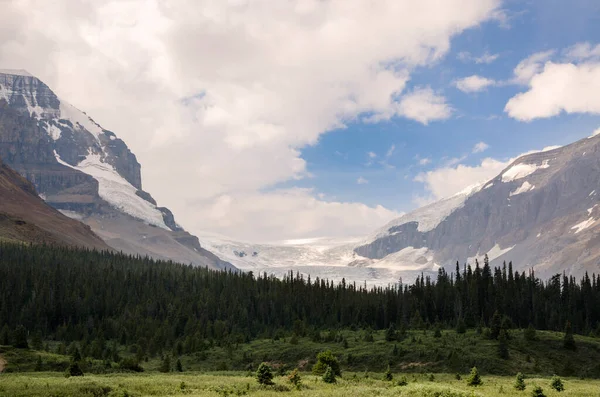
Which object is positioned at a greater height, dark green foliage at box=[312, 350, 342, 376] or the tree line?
the tree line

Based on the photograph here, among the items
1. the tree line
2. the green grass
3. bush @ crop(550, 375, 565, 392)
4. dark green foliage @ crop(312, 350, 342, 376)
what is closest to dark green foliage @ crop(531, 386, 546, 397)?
the green grass

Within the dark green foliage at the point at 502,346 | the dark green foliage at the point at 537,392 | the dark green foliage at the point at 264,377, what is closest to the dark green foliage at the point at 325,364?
the dark green foliage at the point at 264,377

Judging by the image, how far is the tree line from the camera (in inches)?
5645

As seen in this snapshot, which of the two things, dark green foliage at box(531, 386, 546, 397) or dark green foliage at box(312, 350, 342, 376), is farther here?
dark green foliage at box(312, 350, 342, 376)

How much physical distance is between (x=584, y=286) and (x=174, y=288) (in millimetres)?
118546

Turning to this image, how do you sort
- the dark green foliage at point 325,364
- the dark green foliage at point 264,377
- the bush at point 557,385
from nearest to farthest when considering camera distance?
the dark green foliage at point 264,377 < the bush at point 557,385 < the dark green foliage at point 325,364

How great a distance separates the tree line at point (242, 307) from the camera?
143375 mm

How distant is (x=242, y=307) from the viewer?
176750 mm

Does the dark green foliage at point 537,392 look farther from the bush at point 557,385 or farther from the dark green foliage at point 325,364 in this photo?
the dark green foliage at point 325,364

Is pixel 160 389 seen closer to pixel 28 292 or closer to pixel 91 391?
pixel 91 391

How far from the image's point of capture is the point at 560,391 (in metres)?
56.1

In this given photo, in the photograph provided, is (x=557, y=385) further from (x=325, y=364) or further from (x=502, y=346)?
(x=502, y=346)

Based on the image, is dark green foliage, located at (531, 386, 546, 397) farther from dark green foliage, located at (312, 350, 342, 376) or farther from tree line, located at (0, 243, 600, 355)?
tree line, located at (0, 243, 600, 355)

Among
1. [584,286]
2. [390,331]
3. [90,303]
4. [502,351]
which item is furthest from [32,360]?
[584,286]
